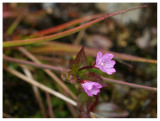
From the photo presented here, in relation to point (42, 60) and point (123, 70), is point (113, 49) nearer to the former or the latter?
point (123, 70)

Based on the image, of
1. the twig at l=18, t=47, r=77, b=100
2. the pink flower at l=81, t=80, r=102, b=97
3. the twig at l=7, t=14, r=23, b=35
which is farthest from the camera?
the twig at l=7, t=14, r=23, b=35

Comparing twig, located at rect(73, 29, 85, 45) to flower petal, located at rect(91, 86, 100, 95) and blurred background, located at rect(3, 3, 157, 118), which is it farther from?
flower petal, located at rect(91, 86, 100, 95)

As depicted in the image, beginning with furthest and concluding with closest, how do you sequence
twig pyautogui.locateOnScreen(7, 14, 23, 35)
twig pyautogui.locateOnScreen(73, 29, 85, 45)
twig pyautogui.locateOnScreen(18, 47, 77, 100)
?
twig pyautogui.locateOnScreen(73, 29, 85, 45)
twig pyautogui.locateOnScreen(7, 14, 23, 35)
twig pyautogui.locateOnScreen(18, 47, 77, 100)

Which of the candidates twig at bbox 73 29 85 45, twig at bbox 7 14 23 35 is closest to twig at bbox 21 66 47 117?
twig at bbox 7 14 23 35

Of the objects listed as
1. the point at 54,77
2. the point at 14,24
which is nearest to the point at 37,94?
the point at 54,77

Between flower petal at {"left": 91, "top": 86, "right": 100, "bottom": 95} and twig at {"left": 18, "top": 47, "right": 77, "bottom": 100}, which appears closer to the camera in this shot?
flower petal at {"left": 91, "top": 86, "right": 100, "bottom": 95}

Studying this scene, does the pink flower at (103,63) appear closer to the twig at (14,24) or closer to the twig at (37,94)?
the twig at (37,94)

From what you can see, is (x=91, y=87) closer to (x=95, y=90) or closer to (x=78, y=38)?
(x=95, y=90)
